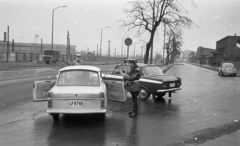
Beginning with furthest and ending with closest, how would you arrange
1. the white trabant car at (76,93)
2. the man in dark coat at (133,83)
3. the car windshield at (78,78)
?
the man in dark coat at (133,83) → the car windshield at (78,78) → the white trabant car at (76,93)

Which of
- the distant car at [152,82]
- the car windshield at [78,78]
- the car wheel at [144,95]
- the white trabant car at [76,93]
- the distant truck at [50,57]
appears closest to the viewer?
the white trabant car at [76,93]

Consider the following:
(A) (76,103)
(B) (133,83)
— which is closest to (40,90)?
(A) (76,103)

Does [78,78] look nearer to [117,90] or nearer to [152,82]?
[117,90]

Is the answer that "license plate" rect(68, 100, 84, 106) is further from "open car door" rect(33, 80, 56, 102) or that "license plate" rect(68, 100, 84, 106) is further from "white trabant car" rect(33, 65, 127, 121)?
"open car door" rect(33, 80, 56, 102)

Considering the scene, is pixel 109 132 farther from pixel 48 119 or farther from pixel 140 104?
pixel 140 104

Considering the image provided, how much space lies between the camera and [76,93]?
6.10 meters

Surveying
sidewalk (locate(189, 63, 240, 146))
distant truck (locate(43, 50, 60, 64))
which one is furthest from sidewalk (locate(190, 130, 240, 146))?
distant truck (locate(43, 50, 60, 64))

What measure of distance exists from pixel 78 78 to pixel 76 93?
83 cm

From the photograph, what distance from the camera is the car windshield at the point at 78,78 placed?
6.75 m

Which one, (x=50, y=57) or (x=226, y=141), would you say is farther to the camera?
(x=50, y=57)

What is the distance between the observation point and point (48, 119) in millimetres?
6961

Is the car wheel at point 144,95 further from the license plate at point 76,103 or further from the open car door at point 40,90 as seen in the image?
the license plate at point 76,103

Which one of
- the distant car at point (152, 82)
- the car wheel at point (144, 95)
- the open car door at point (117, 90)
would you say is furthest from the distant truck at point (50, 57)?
the open car door at point (117, 90)

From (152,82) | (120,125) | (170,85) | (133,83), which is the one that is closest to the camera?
(120,125)
